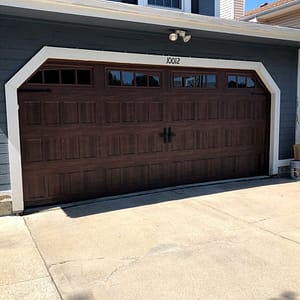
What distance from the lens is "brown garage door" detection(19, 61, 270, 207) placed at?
506cm

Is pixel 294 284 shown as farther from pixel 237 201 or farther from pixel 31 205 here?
pixel 31 205

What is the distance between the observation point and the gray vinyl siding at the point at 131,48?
15.3ft

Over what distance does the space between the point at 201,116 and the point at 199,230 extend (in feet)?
9.23

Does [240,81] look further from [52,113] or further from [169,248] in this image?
[169,248]

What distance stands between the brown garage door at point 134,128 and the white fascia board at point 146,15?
0.93 m

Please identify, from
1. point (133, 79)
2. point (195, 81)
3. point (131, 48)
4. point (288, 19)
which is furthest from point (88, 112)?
point (288, 19)

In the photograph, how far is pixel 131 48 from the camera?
18.1 feet

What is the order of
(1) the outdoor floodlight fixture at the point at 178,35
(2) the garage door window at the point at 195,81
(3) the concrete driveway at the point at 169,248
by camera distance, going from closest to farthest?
(3) the concrete driveway at the point at 169,248, (1) the outdoor floodlight fixture at the point at 178,35, (2) the garage door window at the point at 195,81

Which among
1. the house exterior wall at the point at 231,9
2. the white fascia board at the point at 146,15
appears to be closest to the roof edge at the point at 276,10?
the house exterior wall at the point at 231,9

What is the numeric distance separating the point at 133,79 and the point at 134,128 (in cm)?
82

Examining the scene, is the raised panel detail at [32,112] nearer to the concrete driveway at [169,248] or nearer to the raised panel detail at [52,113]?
the raised panel detail at [52,113]

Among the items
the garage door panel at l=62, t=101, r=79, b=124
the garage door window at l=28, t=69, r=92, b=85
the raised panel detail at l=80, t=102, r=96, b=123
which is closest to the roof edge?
the garage door window at l=28, t=69, r=92, b=85

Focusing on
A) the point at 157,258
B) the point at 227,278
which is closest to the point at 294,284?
the point at 227,278

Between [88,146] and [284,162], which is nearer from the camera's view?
[88,146]
